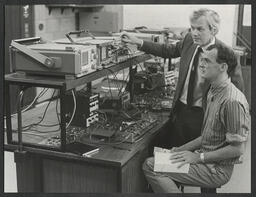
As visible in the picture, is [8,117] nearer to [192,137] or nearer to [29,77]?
[29,77]

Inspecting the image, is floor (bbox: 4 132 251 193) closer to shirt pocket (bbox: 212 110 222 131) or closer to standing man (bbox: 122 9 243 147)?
shirt pocket (bbox: 212 110 222 131)

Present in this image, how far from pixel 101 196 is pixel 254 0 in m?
1.04

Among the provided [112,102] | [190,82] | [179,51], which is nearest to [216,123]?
[190,82]

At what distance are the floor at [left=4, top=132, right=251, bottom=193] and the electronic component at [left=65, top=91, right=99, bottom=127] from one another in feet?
1.21

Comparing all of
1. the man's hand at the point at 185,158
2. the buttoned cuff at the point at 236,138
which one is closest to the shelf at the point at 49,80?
the man's hand at the point at 185,158

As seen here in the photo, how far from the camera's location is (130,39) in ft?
7.54

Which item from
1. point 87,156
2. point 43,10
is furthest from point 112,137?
point 43,10

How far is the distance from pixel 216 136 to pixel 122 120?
1.80 feet

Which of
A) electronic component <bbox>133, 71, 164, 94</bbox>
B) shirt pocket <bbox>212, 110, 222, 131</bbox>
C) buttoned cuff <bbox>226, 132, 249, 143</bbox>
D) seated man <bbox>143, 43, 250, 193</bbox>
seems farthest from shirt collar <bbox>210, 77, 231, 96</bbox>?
electronic component <bbox>133, 71, 164, 94</bbox>

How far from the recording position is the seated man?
70.9 inches

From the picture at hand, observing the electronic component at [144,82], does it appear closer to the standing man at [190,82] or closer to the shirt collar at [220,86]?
the standing man at [190,82]

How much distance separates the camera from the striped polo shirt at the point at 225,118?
1.79 metres

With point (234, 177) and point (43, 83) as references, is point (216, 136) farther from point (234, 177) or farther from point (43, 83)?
point (43, 83)

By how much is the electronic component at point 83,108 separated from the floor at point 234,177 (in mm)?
369
